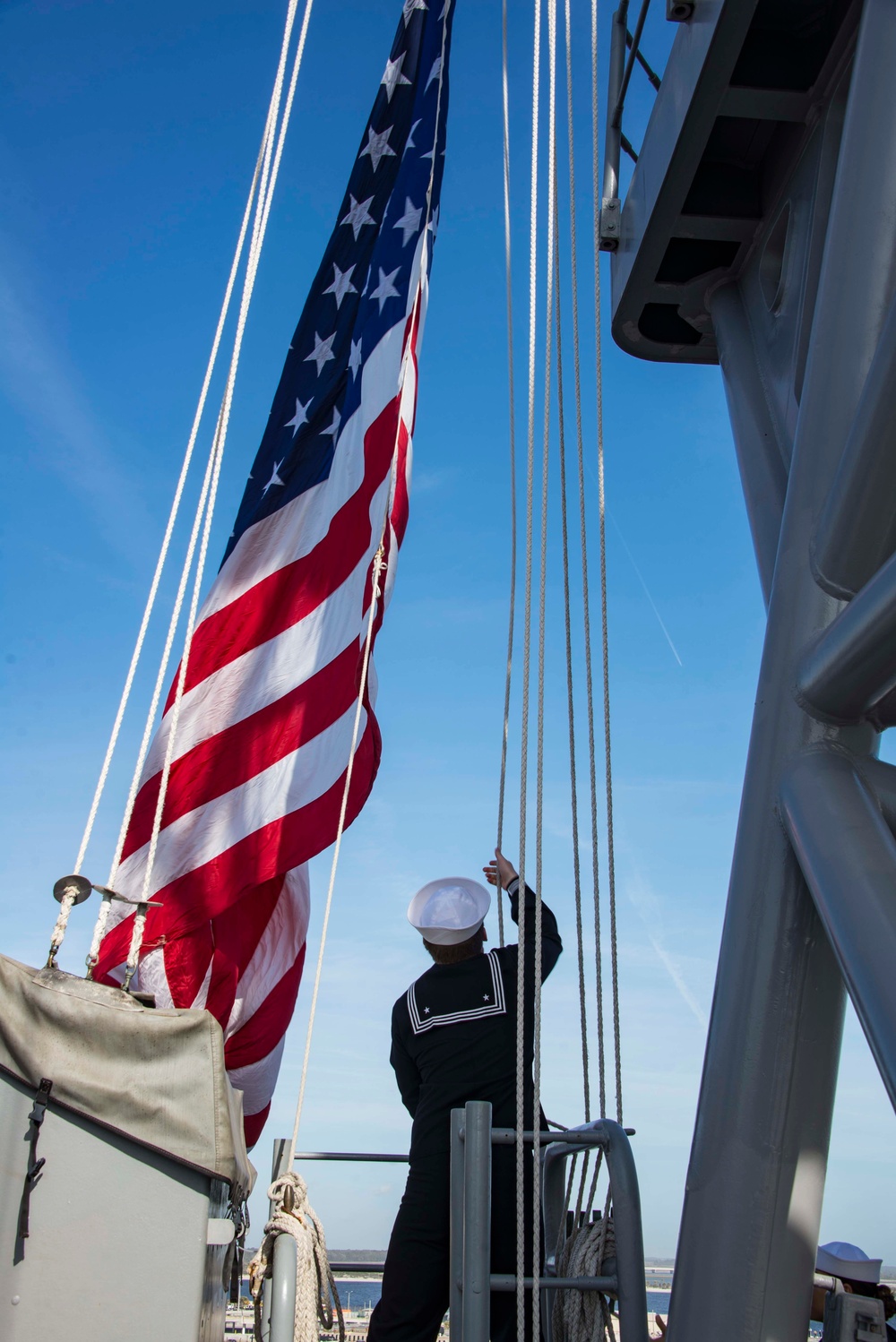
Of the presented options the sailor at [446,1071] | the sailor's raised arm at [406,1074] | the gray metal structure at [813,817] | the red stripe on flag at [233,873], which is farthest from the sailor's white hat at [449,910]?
the gray metal structure at [813,817]

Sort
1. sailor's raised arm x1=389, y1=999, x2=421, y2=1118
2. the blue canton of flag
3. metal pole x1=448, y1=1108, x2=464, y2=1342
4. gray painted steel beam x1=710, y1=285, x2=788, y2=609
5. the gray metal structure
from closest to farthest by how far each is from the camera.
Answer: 1. the gray metal structure
2. metal pole x1=448, y1=1108, x2=464, y2=1342
3. gray painted steel beam x1=710, y1=285, x2=788, y2=609
4. sailor's raised arm x1=389, y1=999, x2=421, y2=1118
5. the blue canton of flag

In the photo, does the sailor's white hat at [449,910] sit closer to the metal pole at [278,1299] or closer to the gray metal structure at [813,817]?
the metal pole at [278,1299]

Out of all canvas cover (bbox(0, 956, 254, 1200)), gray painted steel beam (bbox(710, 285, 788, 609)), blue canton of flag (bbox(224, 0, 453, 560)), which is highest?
blue canton of flag (bbox(224, 0, 453, 560))

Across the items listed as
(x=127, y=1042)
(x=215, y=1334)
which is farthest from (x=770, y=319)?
(x=215, y=1334)

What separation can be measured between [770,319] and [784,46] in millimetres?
706

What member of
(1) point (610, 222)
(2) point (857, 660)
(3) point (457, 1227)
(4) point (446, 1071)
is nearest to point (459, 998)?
(4) point (446, 1071)

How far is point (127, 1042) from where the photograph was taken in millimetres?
2256

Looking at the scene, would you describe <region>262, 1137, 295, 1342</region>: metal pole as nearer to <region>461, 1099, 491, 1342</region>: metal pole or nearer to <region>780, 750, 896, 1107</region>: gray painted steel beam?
<region>461, 1099, 491, 1342</region>: metal pole

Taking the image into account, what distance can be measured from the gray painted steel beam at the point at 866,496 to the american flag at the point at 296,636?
239 cm

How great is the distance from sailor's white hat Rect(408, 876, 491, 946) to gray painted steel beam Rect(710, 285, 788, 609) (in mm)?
1345

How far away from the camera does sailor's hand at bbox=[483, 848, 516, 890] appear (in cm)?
380

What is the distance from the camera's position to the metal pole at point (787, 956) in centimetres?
205

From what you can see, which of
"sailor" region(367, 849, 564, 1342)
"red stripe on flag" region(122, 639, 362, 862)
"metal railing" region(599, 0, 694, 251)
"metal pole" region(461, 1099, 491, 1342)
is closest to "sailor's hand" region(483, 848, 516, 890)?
"sailor" region(367, 849, 564, 1342)

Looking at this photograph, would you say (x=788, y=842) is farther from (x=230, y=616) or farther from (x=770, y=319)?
(x=230, y=616)
